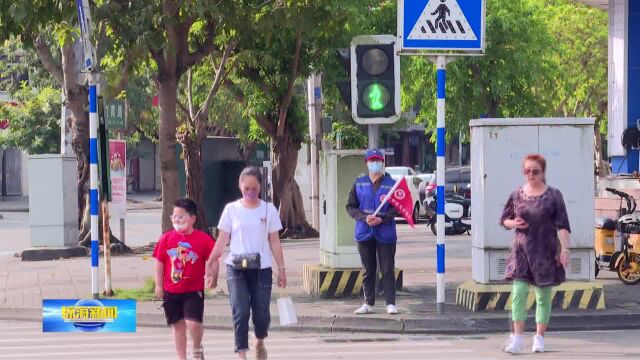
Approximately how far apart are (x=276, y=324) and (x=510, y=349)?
3.28 meters

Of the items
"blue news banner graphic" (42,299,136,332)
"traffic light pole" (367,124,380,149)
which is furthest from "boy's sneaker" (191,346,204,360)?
"traffic light pole" (367,124,380,149)

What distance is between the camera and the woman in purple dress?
10.1 meters

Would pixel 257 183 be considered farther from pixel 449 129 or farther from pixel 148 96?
pixel 148 96

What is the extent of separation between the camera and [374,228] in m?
12.5

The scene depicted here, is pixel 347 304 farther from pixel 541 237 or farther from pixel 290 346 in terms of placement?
pixel 541 237

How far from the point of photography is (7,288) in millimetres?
16719

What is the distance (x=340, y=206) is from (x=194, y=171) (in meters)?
5.80

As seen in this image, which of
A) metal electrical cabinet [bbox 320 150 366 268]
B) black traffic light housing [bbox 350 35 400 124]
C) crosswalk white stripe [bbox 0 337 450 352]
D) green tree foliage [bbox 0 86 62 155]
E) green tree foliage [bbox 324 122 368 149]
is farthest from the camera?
green tree foliage [bbox 0 86 62 155]

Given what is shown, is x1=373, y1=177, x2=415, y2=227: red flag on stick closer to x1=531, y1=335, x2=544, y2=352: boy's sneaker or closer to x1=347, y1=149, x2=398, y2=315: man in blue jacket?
x1=347, y1=149, x2=398, y2=315: man in blue jacket

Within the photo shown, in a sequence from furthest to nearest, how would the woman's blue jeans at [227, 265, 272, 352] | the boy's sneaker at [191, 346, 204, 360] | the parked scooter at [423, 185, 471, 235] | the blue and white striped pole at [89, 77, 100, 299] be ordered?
the parked scooter at [423, 185, 471, 235] < the blue and white striped pole at [89, 77, 100, 299] < the woman's blue jeans at [227, 265, 272, 352] < the boy's sneaker at [191, 346, 204, 360]

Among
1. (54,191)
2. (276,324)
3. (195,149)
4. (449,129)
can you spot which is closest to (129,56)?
(276,324)

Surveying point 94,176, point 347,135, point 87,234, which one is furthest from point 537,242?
point 347,135

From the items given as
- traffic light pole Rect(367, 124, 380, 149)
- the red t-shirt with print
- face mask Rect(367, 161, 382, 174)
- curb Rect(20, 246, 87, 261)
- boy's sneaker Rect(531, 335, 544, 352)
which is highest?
traffic light pole Rect(367, 124, 380, 149)

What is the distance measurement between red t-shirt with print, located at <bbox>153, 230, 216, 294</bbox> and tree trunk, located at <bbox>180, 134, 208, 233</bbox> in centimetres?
965
